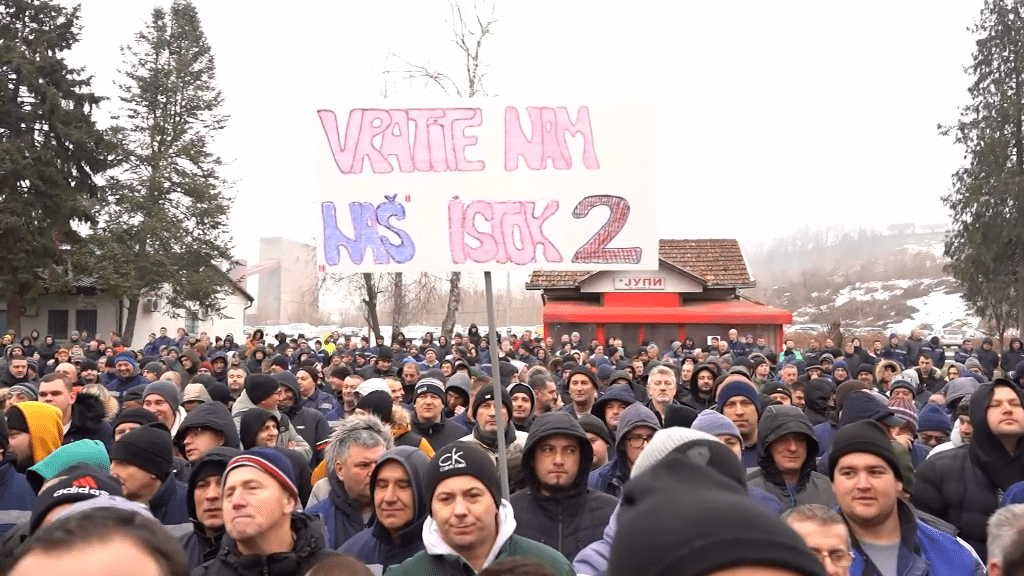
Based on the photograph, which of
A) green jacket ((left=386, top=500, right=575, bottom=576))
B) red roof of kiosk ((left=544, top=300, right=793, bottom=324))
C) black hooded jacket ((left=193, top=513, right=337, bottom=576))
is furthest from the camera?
red roof of kiosk ((left=544, top=300, right=793, bottom=324))

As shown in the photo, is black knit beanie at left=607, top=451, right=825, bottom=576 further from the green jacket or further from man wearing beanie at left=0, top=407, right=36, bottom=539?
man wearing beanie at left=0, top=407, right=36, bottom=539

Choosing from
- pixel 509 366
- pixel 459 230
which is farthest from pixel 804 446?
pixel 509 366

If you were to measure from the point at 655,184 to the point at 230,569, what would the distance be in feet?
10.2

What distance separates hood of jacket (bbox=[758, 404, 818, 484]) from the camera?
5301 millimetres

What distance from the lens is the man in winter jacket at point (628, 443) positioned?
5797 mm

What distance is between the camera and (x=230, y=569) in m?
3.74

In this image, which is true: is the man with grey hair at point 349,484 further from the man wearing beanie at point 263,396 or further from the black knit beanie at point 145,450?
the man wearing beanie at point 263,396

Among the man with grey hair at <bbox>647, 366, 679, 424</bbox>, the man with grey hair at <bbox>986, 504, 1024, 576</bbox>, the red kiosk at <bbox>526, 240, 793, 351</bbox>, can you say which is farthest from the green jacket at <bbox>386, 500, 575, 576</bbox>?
the red kiosk at <bbox>526, 240, 793, 351</bbox>

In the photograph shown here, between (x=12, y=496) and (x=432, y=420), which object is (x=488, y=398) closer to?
(x=432, y=420)

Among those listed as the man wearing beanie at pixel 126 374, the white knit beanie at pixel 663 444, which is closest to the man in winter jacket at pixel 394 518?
the white knit beanie at pixel 663 444

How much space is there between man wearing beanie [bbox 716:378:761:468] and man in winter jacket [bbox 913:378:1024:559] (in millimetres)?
1334

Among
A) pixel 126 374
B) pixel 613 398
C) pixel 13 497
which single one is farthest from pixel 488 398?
pixel 126 374

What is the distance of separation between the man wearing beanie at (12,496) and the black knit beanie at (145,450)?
0.71 m

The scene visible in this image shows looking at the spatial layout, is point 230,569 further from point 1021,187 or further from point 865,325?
point 865,325
